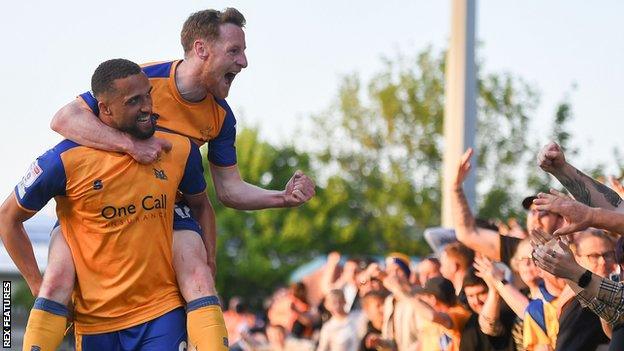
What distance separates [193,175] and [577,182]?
2176 mm

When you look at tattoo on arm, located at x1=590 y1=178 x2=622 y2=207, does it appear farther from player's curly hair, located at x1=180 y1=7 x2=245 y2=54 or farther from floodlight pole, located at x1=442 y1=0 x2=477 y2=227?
floodlight pole, located at x1=442 y1=0 x2=477 y2=227

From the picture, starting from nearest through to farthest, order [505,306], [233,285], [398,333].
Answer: [505,306] < [398,333] < [233,285]

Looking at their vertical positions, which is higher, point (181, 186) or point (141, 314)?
point (181, 186)

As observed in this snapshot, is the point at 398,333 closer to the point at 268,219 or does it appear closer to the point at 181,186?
the point at 181,186

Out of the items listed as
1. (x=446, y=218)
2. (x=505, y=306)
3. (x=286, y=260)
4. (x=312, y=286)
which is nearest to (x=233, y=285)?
(x=286, y=260)

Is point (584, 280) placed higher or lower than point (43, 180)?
lower

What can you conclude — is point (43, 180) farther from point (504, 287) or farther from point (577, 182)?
point (504, 287)

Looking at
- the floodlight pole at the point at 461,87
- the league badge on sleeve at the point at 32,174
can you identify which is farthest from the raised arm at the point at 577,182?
the floodlight pole at the point at 461,87

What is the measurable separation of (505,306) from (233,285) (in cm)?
5098

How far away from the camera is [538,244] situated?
7.30 m

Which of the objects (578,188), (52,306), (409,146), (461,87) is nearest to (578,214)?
(578,188)

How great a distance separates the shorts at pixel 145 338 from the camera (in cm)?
751

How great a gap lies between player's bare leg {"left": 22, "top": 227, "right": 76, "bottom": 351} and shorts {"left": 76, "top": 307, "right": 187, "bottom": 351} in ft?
0.62

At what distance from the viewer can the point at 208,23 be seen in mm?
7977
